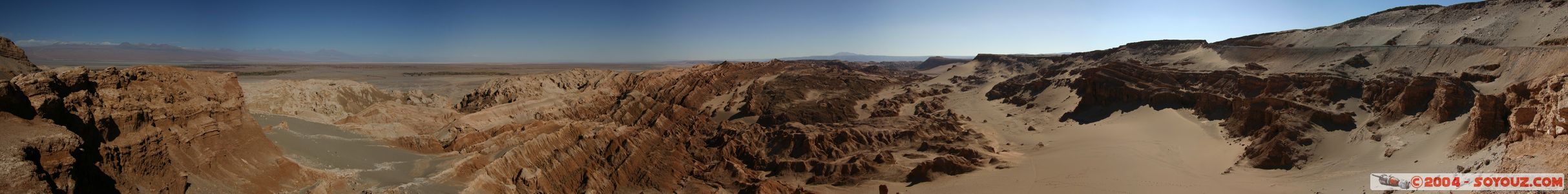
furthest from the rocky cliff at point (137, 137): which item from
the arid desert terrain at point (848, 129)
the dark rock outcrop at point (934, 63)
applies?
the dark rock outcrop at point (934, 63)

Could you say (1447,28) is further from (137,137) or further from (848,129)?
(137,137)

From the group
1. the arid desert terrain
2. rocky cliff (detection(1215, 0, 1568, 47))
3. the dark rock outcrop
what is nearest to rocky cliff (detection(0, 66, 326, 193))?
the arid desert terrain

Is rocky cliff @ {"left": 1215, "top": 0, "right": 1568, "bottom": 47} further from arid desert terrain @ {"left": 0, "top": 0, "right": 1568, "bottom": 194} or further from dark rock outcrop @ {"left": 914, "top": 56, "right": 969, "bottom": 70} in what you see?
dark rock outcrop @ {"left": 914, "top": 56, "right": 969, "bottom": 70}

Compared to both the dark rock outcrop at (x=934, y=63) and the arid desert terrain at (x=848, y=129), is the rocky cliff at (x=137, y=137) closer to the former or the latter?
the arid desert terrain at (x=848, y=129)

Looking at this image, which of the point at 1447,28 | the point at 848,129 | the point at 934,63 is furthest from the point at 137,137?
the point at 934,63

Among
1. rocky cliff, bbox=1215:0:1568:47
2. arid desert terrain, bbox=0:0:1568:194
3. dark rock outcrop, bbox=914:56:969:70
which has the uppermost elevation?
rocky cliff, bbox=1215:0:1568:47

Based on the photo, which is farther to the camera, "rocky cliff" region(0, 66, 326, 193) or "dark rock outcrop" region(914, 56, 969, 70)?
"dark rock outcrop" region(914, 56, 969, 70)

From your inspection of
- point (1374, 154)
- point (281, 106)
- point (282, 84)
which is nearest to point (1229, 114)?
point (1374, 154)

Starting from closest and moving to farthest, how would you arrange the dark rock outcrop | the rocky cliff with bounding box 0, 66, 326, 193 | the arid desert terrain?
the rocky cliff with bounding box 0, 66, 326, 193 < the arid desert terrain < the dark rock outcrop
